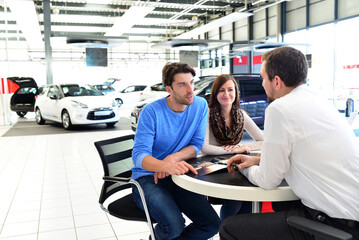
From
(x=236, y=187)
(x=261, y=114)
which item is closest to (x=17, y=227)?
(x=236, y=187)

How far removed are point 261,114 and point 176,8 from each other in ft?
32.9

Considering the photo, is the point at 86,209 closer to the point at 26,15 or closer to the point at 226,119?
the point at 226,119

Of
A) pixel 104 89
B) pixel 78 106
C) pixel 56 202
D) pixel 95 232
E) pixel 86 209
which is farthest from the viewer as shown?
pixel 104 89

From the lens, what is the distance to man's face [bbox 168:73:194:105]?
6.75ft

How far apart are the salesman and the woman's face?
1097mm

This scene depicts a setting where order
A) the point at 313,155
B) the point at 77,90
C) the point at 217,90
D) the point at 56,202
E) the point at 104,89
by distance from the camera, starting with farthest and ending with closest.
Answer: the point at 104,89 → the point at 77,90 → the point at 56,202 → the point at 217,90 → the point at 313,155

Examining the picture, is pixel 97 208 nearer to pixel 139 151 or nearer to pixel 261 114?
pixel 139 151

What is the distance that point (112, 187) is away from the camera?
217 centimetres

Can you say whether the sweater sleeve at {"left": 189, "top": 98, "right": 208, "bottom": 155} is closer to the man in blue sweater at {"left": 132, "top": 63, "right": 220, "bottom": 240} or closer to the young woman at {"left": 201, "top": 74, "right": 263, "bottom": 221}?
the man in blue sweater at {"left": 132, "top": 63, "right": 220, "bottom": 240}

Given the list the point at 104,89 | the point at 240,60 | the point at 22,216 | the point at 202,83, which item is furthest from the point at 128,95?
the point at 22,216

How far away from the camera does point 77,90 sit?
372 inches

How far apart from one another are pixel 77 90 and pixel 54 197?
6.12m

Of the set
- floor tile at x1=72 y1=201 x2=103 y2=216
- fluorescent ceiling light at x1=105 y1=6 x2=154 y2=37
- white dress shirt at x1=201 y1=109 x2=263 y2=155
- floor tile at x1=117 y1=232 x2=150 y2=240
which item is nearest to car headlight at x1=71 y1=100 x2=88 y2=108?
fluorescent ceiling light at x1=105 y1=6 x2=154 y2=37

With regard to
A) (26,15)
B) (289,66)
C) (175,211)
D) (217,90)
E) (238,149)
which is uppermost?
(26,15)
